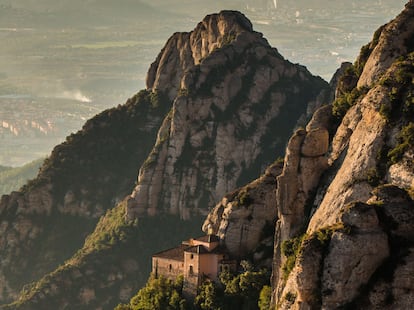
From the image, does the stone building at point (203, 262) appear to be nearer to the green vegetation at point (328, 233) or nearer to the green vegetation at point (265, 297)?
the green vegetation at point (265, 297)

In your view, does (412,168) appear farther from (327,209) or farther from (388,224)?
(388,224)

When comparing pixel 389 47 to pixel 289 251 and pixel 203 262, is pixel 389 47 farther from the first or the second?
pixel 289 251

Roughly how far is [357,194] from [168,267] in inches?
1648

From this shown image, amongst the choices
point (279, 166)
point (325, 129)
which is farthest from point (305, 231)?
point (279, 166)

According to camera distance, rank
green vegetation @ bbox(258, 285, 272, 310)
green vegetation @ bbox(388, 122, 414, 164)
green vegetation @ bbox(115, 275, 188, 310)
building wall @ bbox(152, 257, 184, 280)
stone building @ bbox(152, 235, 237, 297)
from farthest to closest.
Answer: building wall @ bbox(152, 257, 184, 280), green vegetation @ bbox(115, 275, 188, 310), stone building @ bbox(152, 235, 237, 297), green vegetation @ bbox(258, 285, 272, 310), green vegetation @ bbox(388, 122, 414, 164)

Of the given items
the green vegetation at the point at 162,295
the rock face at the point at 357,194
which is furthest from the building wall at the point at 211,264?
the rock face at the point at 357,194

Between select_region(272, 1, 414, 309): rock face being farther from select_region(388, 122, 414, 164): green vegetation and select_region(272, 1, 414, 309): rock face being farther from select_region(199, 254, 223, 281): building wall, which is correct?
select_region(199, 254, 223, 281): building wall

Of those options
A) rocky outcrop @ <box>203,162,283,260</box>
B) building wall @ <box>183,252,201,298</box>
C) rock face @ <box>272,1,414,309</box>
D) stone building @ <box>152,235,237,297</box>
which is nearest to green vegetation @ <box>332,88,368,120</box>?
rock face @ <box>272,1,414,309</box>

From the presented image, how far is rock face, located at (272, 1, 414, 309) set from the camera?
8481cm

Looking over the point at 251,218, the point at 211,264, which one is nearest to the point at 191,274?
the point at 211,264

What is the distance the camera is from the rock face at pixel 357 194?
84812 mm

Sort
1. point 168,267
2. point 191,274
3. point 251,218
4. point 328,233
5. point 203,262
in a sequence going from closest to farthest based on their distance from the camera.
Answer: point 328,233, point 251,218, point 203,262, point 191,274, point 168,267

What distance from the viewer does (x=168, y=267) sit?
14138 centimetres

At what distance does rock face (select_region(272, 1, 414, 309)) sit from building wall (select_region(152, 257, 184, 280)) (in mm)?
24027
